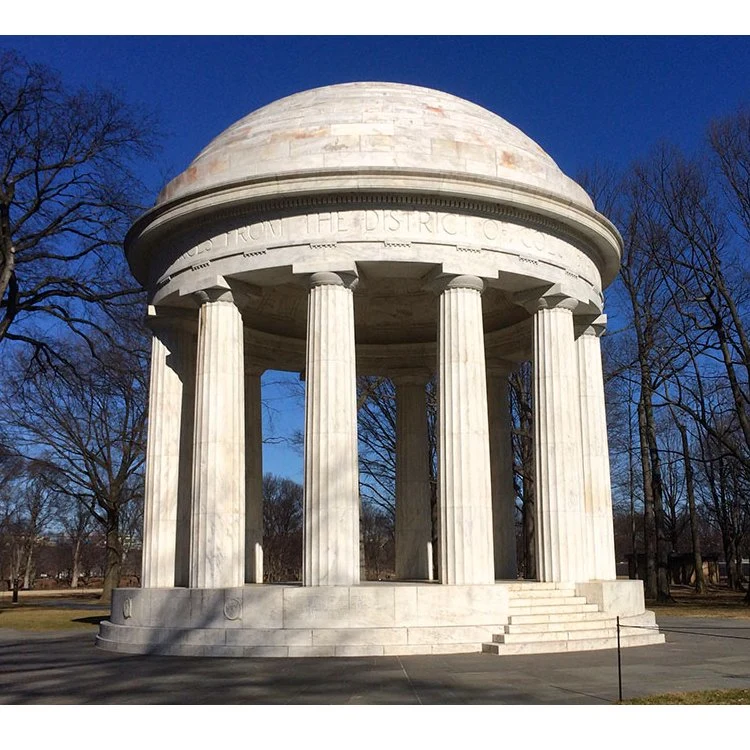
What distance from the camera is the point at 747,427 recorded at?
53.1m

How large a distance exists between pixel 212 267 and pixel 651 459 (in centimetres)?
4031

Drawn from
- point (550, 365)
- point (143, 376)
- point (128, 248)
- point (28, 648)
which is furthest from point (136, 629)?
point (143, 376)

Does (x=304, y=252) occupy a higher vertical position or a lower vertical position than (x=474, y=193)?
lower

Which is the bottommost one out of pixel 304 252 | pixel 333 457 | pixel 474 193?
pixel 333 457

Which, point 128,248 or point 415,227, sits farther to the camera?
point 128,248

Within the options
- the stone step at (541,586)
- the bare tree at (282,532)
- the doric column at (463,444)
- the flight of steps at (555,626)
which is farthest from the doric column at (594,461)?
the bare tree at (282,532)

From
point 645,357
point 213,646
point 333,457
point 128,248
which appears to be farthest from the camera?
point 645,357

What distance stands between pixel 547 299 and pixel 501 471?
1192 centimetres

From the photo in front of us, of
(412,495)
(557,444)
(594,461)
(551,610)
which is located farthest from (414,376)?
(551,610)

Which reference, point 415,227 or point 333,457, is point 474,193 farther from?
point 333,457

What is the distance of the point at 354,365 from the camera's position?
29859 millimetres

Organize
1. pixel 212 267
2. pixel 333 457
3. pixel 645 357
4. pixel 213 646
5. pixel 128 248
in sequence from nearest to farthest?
pixel 213 646 → pixel 333 457 → pixel 212 267 → pixel 128 248 → pixel 645 357

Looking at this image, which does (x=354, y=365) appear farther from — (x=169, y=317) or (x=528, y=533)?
(x=528, y=533)

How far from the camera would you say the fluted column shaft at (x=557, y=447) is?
3144 centimetres
